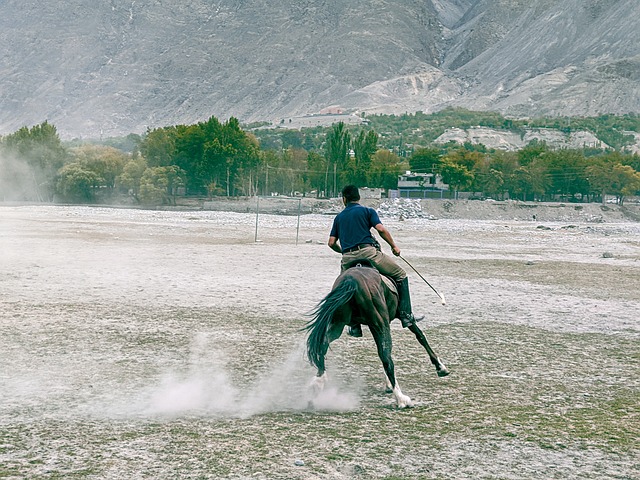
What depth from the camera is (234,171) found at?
410 feet

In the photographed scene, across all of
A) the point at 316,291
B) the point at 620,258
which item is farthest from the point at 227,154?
the point at 316,291

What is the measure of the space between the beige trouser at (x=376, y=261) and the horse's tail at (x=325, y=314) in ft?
1.85

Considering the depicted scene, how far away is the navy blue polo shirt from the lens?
10828 millimetres

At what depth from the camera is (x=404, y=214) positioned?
9506 centimetres

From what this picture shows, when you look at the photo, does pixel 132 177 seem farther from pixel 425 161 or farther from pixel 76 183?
pixel 425 161

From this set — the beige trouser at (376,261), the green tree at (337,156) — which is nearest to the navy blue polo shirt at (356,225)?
the beige trouser at (376,261)

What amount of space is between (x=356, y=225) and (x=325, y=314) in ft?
4.75

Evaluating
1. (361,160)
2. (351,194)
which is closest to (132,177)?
(361,160)

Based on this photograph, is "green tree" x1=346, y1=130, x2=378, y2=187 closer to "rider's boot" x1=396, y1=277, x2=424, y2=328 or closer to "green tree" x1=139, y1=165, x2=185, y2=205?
"green tree" x1=139, y1=165, x2=185, y2=205

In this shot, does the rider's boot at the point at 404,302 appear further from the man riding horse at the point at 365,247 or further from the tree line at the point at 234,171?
the tree line at the point at 234,171

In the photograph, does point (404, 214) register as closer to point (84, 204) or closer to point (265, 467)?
point (84, 204)

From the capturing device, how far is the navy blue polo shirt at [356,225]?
426 inches

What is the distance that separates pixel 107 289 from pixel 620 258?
28.3 metres

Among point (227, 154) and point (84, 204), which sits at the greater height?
point (227, 154)
